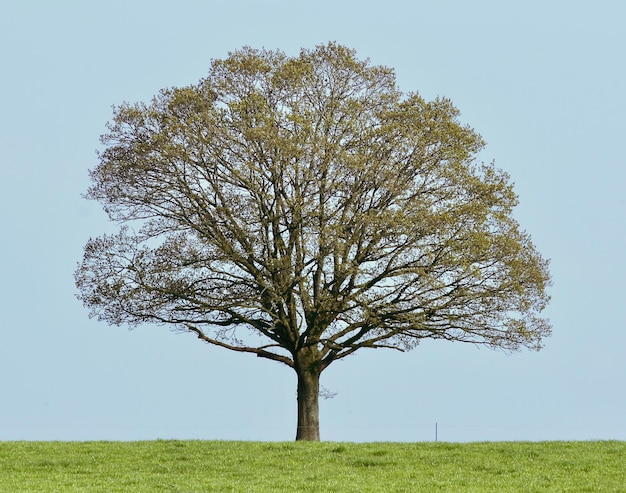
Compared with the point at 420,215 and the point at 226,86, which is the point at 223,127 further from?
the point at 420,215

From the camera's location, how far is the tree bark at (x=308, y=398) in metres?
31.8

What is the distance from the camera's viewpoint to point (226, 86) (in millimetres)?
31906

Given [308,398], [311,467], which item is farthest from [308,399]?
[311,467]

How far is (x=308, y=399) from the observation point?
3195cm

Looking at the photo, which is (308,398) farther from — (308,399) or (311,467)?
(311,467)

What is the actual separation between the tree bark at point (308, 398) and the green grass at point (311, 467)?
3794 mm

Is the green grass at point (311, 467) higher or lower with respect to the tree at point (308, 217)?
lower

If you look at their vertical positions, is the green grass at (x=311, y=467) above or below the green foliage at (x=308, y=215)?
below

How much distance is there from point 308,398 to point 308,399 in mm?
37

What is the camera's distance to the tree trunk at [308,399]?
104 ft

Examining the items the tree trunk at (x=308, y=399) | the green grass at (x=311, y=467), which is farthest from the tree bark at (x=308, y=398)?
→ the green grass at (x=311, y=467)

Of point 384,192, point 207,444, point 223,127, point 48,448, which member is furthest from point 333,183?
point 48,448

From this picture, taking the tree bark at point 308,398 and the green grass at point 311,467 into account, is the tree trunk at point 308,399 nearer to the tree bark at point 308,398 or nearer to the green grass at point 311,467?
the tree bark at point 308,398

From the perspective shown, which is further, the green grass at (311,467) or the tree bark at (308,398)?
the tree bark at (308,398)
